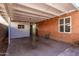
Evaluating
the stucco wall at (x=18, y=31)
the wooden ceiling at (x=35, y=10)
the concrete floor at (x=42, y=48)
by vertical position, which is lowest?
the concrete floor at (x=42, y=48)

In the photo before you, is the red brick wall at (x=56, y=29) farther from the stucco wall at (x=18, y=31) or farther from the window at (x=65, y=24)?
the stucco wall at (x=18, y=31)

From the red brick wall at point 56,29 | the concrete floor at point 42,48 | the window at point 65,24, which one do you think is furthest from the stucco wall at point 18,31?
the window at point 65,24

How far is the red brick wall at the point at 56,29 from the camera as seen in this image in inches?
66.7

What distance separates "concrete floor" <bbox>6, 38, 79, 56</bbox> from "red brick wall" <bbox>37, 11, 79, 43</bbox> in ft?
0.27

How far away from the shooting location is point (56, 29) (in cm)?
186

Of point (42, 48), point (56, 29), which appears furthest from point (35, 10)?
point (42, 48)

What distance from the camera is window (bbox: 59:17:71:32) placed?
174 centimetres

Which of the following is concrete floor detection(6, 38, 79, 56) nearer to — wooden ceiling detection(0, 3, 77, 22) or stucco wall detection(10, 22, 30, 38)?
stucco wall detection(10, 22, 30, 38)

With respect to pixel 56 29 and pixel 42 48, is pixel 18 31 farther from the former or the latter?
pixel 56 29

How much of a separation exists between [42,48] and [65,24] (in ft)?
1.49

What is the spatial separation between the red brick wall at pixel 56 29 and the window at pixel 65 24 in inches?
2.1

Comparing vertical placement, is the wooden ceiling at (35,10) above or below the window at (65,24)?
above

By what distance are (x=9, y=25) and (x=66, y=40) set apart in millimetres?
809

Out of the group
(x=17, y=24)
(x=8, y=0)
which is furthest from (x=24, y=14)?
(x=8, y=0)
